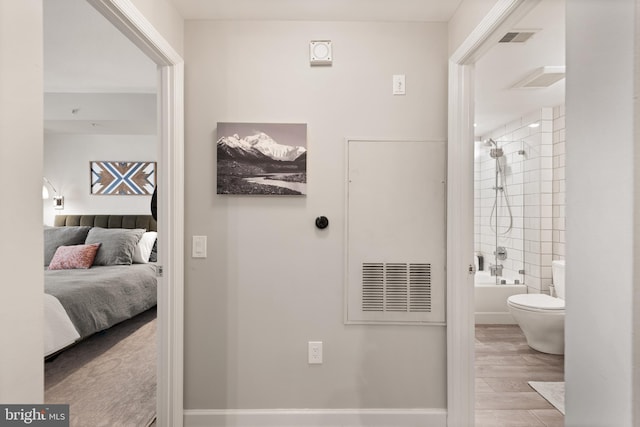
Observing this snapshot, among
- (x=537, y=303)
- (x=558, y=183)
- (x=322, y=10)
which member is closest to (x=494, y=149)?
(x=558, y=183)

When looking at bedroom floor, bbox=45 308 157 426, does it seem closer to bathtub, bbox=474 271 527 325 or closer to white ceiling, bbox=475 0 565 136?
white ceiling, bbox=475 0 565 136

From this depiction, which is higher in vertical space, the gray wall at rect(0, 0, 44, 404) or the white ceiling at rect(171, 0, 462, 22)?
the white ceiling at rect(171, 0, 462, 22)

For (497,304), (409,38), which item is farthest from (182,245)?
(497,304)

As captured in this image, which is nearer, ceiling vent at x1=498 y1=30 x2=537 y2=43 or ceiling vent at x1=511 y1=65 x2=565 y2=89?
ceiling vent at x1=498 y1=30 x2=537 y2=43

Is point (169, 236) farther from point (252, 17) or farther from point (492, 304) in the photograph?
point (492, 304)

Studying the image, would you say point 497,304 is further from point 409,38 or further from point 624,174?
point 624,174

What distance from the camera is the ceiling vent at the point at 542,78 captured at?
2916 millimetres

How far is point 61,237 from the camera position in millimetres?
4453

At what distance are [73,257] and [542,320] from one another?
4.75 metres

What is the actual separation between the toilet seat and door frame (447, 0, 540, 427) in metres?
1.55

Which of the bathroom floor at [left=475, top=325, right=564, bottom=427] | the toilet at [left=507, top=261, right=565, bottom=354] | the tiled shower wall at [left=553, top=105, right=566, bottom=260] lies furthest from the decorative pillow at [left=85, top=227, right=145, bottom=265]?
the tiled shower wall at [left=553, top=105, right=566, bottom=260]

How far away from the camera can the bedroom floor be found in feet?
7.74

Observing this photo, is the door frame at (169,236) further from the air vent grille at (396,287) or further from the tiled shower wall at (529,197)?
the tiled shower wall at (529,197)

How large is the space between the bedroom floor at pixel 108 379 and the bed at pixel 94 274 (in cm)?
24
